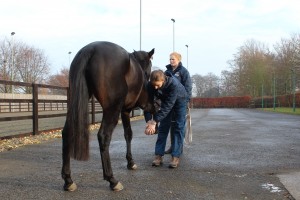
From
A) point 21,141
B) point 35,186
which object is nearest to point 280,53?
point 21,141

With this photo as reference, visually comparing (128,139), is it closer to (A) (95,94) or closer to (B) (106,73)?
(A) (95,94)

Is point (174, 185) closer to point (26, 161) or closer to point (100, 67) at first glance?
point (100, 67)

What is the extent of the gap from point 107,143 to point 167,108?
4.51ft

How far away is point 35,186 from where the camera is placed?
14.5 feet

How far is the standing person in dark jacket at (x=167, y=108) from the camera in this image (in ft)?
17.6

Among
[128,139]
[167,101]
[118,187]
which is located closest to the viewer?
[118,187]

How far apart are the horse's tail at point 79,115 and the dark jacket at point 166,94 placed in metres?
1.39

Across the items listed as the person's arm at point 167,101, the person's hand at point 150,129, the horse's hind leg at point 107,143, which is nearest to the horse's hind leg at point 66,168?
the horse's hind leg at point 107,143

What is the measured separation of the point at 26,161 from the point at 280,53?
53.6 metres

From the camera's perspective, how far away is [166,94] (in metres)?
5.61

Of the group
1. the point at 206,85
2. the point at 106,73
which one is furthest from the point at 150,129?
the point at 206,85

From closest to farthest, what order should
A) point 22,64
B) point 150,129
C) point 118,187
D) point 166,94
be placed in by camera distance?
point 118,187 < point 150,129 < point 166,94 < point 22,64

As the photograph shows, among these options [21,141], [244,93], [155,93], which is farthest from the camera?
[244,93]

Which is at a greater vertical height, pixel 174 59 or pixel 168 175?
pixel 174 59
